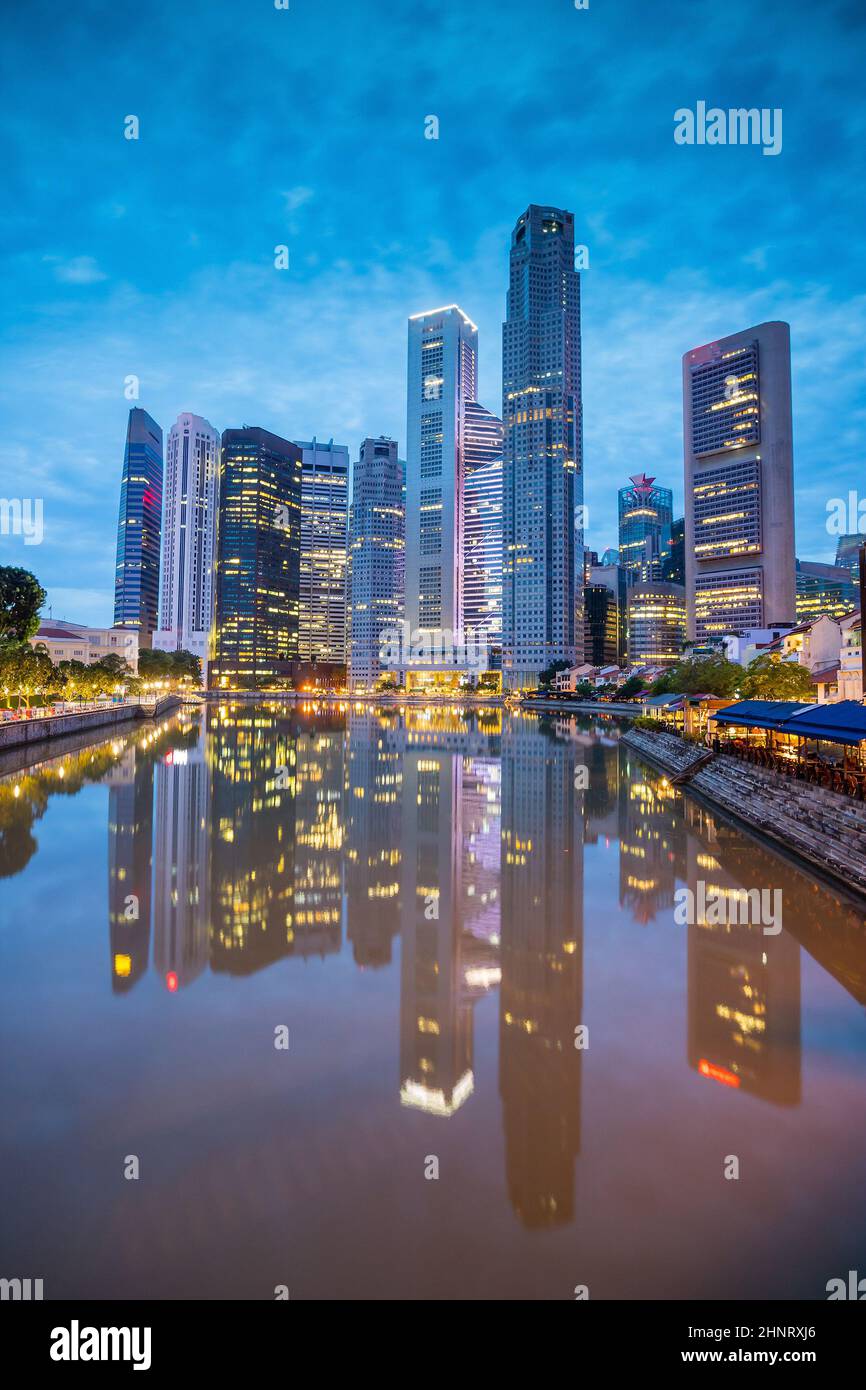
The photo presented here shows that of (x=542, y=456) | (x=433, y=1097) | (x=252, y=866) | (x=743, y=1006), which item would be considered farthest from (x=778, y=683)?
(x=542, y=456)

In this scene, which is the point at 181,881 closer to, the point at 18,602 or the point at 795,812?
the point at 795,812

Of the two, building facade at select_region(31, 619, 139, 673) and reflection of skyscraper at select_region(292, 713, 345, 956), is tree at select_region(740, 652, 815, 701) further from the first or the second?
building facade at select_region(31, 619, 139, 673)

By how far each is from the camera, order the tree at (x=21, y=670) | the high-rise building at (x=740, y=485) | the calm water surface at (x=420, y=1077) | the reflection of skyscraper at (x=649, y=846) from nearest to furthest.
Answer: the calm water surface at (x=420, y=1077) < the reflection of skyscraper at (x=649, y=846) < the tree at (x=21, y=670) < the high-rise building at (x=740, y=485)

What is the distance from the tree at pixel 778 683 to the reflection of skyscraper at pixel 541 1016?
29855 mm

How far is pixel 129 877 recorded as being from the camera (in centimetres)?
1450

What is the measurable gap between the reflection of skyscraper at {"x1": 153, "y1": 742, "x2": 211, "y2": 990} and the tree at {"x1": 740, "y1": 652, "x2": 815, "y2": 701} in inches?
1423

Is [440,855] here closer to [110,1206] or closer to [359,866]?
[359,866]

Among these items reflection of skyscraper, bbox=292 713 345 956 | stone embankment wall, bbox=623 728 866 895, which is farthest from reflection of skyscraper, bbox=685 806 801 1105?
reflection of skyscraper, bbox=292 713 345 956

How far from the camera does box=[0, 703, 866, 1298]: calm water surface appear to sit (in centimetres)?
492

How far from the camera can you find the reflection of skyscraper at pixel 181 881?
10328 mm

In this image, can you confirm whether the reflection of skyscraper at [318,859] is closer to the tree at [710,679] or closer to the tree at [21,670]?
the tree at [21,670]

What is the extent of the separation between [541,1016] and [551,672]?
149m

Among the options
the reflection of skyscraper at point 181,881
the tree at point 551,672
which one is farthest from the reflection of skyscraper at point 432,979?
the tree at point 551,672
